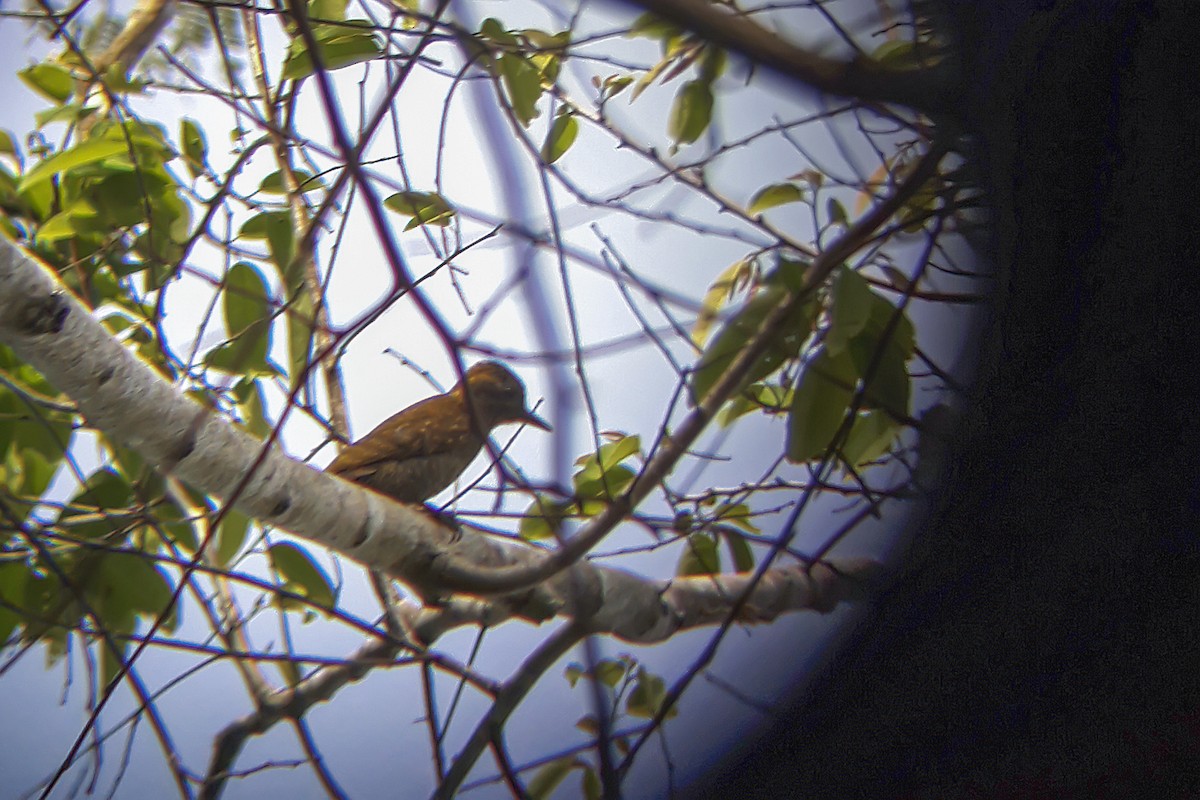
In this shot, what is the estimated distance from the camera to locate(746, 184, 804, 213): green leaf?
419 millimetres

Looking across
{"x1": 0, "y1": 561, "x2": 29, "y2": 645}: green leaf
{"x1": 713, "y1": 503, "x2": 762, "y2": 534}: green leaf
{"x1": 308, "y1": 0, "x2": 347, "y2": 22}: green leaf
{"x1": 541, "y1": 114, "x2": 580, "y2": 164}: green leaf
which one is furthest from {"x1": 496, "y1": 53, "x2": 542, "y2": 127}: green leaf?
{"x1": 0, "y1": 561, "x2": 29, "y2": 645}: green leaf

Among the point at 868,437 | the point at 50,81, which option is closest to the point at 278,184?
the point at 50,81

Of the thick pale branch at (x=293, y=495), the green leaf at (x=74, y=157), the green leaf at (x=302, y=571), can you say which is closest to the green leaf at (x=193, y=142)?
the green leaf at (x=74, y=157)

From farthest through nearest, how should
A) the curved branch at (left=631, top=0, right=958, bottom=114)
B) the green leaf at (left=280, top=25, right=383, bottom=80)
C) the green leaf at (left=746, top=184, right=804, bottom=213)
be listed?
the green leaf at (left=280, top=25, right=383, bottom=80), the green leaf at (left=746, top=184, right=804, bottom=213), the curved branch at (left=631, top=0, right=958, bottom=114)

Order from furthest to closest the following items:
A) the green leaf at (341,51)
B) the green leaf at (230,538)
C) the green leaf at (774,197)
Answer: the green leaf at (230,538) < the green leaf at (341,51) < the green leaf at (774,197)

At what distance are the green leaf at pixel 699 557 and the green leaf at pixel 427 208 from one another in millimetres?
238

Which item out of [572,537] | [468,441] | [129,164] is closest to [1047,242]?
[572,537]

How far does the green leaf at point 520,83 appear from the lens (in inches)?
18.9

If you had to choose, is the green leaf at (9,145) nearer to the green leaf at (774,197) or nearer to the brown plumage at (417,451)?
the brown plumage at (417,451)

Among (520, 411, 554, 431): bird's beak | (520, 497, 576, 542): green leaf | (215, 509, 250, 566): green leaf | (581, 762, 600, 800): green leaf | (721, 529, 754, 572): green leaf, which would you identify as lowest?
(581, 762, 600, 800): green leaf

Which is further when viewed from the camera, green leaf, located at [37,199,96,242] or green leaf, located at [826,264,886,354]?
green leaf, located at [37,199,96,242]

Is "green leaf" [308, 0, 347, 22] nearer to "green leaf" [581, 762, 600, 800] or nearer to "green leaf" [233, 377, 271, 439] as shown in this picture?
"green leaf" [233, 377, 271, 439]

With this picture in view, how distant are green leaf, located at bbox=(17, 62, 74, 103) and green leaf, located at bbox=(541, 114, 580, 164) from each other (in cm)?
31

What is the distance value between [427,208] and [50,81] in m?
0.28
